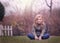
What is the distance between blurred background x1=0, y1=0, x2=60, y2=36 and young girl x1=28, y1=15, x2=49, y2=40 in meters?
0.03

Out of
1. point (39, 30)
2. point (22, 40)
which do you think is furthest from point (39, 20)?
point (22, 40)

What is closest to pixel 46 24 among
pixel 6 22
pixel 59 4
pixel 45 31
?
pixel 45 31

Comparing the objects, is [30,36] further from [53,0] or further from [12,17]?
[53,0]

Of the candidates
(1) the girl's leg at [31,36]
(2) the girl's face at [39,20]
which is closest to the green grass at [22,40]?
(1) the girl's leg at [31,36]

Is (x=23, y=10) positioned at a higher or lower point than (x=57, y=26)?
higher

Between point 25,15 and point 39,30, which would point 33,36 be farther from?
point 25,15

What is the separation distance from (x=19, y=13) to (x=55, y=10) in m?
0.27

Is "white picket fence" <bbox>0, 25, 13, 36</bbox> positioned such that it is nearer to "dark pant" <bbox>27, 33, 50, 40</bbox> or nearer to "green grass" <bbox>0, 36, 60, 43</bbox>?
"green grass" <bbox>0, 36, 60, 43</bbox>

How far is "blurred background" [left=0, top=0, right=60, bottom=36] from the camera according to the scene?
1265 mm

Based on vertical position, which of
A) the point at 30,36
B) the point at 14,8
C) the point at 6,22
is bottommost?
the point at 30,36

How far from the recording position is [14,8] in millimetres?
1269

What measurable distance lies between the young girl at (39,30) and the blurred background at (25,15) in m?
0.03

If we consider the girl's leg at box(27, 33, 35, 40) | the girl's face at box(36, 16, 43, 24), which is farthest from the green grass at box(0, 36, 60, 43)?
the girl's face at box(36, 16, 43, 24)

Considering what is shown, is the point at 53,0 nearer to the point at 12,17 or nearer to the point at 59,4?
the point at 59,4
